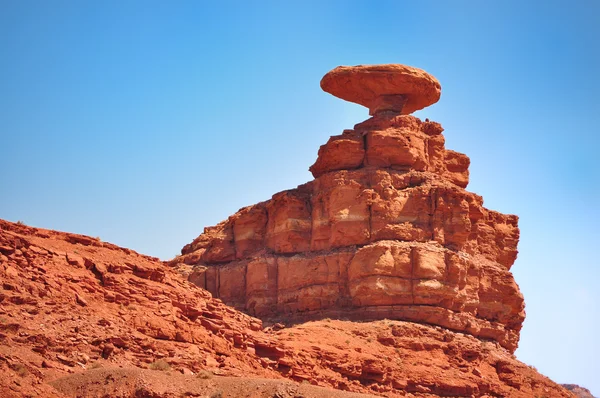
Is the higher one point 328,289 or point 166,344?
point 328,289

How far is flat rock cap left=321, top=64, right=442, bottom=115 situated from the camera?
68.1 metres

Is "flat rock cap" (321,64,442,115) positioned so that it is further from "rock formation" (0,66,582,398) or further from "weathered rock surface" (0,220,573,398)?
"weathered rock surface" (0,220,573,398)

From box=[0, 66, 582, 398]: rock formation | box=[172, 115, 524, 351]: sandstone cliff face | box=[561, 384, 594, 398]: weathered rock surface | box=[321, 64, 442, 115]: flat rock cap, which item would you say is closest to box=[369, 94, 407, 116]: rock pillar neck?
box=[321, 64, 442, 115]: flat rock cap

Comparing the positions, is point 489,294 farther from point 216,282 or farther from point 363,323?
point 216,282

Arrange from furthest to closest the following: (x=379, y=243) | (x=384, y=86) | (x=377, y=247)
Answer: (x=384, y=86) < (x=379, y=243) < (x=377, y=247)

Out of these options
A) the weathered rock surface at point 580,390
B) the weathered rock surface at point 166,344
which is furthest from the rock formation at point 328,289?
the weathered rock surface at point 580,390

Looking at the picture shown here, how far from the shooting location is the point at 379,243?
6381cm

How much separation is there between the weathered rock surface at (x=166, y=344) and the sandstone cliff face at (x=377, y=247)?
194 centimetres

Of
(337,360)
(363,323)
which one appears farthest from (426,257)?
(337,360)

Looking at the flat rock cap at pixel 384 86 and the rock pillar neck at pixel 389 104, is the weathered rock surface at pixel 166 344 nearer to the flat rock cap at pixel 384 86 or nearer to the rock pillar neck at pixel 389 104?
the rock pillar neck at pixel 389 104

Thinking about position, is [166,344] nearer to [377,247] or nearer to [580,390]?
[377,247]

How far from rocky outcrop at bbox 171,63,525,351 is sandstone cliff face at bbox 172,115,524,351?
48mm

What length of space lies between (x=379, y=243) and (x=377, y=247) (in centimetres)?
37

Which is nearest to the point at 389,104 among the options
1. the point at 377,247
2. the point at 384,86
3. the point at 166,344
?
the point at 384,86
